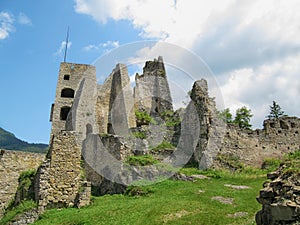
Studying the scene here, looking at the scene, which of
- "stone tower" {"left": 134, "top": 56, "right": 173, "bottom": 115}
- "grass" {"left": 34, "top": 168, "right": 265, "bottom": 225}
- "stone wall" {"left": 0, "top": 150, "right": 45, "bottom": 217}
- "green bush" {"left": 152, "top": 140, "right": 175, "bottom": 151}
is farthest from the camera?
"stone tower" {"left": 134, "top": 56, "right": 173, "bottom": 115}

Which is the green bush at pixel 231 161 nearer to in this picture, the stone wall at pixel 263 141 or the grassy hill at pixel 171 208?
the stone wall at pixel 263 141

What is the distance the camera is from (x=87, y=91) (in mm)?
36219

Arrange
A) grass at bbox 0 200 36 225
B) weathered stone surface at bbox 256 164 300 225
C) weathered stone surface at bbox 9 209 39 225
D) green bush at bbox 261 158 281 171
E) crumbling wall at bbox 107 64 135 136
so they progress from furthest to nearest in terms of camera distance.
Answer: crumbling wall at bbox 107 64 135 136 → green bush at bbox 261 158 281 171 → grass at bbox 0 200 36 225 → weathered stone surface at bbox 9 209 39 225 → weathered stone surface at bbox 256 164 300 225

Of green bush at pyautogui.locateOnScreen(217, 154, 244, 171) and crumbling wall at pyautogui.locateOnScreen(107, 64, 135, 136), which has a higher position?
crumbling wall at pyautogui.locateOnScreen(107, 64, 135, 136)

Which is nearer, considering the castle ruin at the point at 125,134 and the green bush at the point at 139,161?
the castle ruin at the point at 125,134

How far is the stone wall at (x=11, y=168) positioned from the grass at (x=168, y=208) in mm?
5934

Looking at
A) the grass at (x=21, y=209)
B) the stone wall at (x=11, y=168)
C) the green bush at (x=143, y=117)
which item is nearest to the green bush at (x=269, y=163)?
the green bush at (x=143, y=117)

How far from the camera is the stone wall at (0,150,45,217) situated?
2050 cm

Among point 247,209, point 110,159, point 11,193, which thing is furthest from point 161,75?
point 247,209

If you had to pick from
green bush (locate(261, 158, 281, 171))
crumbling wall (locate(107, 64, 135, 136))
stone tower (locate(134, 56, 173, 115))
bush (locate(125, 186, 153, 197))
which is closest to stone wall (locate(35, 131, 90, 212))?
bush (locate(125, 186, 153, 197))

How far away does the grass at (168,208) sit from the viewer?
13367 mm

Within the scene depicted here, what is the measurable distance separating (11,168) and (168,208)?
11876 mm

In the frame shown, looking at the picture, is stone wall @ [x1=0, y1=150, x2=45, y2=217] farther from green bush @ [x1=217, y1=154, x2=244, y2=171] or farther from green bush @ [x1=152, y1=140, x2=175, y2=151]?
green bush @ [x1=217, y1=154, x2=244, y2=171]

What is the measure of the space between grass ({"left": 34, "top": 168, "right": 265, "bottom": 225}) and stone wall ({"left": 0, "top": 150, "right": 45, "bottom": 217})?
5.93m
